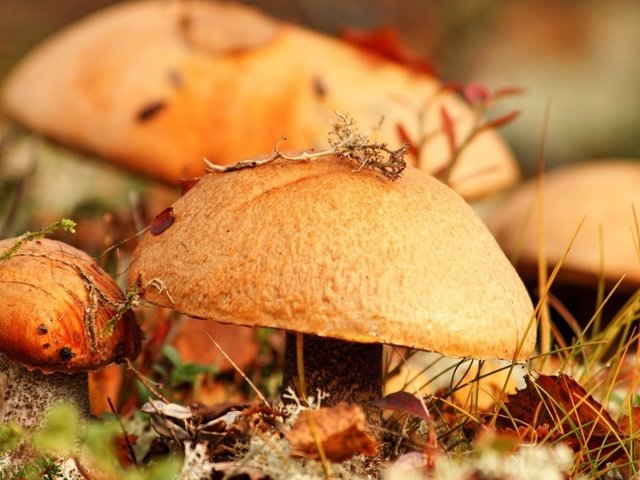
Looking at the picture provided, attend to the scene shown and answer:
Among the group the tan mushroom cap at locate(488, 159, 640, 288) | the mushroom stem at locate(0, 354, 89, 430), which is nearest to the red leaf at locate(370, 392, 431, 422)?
the mushroom stem at locate(0, 354, 89, 430)

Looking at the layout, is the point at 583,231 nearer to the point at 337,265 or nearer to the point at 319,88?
the point at 319,88

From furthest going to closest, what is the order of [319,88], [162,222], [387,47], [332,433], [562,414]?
[387,47]
[319,88]
[562,414]
[162,222]
[332,433]

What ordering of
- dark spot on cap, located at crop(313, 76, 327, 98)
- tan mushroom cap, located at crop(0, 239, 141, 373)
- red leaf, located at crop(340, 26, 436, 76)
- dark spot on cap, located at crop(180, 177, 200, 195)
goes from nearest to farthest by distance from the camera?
tan mushroom cap, located at crop(0, 239, 141, 373) < dark spot on cap, located at crop(180, 177, 200, 195) < dark spot on cap, located at crop(313, 76, 327, 98) < red leaf, located at crop(340, 26, 436, 76)

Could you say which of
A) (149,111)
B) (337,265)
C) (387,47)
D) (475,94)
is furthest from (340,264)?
(387,47)

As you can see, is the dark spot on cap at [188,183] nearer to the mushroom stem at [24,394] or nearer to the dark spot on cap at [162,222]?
the dark spot on cap at [162,222]

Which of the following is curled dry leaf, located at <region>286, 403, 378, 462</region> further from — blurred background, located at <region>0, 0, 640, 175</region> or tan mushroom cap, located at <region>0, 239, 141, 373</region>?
blurred background, located at <region>0, 0, 640, 175</region>

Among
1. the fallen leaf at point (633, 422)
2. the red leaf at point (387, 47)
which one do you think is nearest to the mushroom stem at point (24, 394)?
the fallen leaf at point (633, 422)
